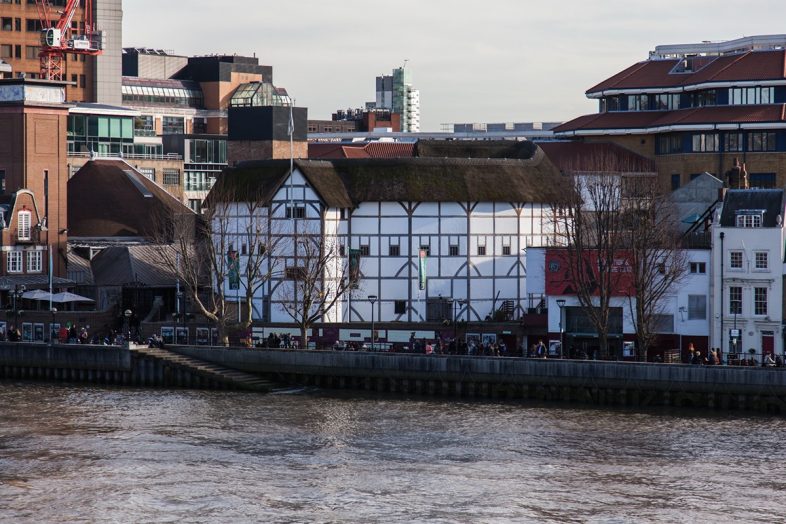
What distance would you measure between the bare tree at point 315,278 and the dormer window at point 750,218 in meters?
23.5

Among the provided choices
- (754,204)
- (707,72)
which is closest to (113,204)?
(707,72)

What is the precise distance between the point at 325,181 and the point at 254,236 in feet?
18.5

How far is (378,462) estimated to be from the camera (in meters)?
63.8

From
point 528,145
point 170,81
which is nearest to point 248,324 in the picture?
point 528,145

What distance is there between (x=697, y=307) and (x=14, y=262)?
49429 mm

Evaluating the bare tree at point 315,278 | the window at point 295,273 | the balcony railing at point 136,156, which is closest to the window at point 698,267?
the bare tree at point 315,278

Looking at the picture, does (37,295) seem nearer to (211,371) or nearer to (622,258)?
(211,371)

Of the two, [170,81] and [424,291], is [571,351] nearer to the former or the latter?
[424,291]

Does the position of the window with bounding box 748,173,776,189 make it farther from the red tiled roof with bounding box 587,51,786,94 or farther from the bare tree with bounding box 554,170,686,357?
the bare tree with bounding box 554,170,686,357

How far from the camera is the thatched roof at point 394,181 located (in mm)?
101500

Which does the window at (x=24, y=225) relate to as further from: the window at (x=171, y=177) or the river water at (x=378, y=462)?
the window at (x=171, y=177)

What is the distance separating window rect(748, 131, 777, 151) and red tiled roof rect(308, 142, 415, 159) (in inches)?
1370

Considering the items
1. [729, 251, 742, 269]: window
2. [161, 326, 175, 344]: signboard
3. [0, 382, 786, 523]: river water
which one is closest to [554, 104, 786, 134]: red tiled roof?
[729, 251, 742, 269]: window

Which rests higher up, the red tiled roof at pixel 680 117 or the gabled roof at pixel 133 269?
the red tiled roof at pixel 680 117
